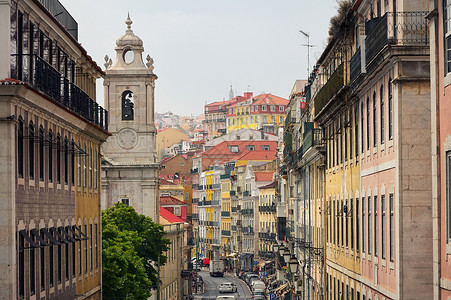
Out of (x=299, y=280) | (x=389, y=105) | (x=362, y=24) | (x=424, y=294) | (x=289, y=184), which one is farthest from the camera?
(x=289, y=184)

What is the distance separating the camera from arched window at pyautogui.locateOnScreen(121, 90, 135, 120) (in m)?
98.4

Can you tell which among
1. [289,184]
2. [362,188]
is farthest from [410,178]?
[289,184]

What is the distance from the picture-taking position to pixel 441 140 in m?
23.8

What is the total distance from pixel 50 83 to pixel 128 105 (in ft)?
212

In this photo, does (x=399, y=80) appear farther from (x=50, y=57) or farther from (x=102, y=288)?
(x=102, y=288)

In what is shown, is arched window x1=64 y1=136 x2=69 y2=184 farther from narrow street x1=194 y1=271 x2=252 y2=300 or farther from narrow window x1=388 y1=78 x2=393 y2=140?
narrow street x1=194 y1=271 x2=252 y2=300

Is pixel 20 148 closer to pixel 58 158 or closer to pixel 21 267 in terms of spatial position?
pixel 21 267

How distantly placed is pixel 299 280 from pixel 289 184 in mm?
24994

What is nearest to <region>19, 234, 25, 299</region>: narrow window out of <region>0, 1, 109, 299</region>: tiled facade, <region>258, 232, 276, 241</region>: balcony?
<region>0, 1, 109, 299</region>: tiled facade

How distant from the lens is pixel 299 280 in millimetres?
68812

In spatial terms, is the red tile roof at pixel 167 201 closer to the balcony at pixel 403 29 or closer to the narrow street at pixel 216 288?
the narrow street at pixel 216 288

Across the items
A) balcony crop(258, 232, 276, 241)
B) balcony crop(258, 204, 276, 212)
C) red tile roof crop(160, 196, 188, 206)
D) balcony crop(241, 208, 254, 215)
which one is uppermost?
red tile roof crop(160, 196, 188, 206)

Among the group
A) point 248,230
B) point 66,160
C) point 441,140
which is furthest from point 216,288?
point 441,140

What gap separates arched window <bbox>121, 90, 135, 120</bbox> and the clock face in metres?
1.15
